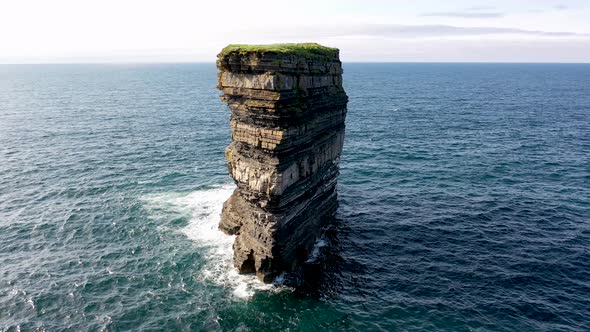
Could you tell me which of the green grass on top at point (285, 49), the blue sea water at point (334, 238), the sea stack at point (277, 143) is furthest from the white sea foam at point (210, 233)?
the green grass on top at point (285, 49)

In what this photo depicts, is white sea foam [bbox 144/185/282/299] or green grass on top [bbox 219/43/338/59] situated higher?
green grass on top [bbox 219/43/338/59]

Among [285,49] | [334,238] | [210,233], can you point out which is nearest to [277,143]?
[285,49]

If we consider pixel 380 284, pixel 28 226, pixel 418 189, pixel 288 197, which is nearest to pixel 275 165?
pixel 288 197

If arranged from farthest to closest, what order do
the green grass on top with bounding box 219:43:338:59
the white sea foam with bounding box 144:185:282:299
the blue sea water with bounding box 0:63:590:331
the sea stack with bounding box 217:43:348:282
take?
the white sea foam with bounding box 144:185:282:299 → the sea stack with bounding box 217:43:348:282 → the green grass on top with bounding box 219:43:338:59 → the blue sea water with bounding box 0:63:590:331

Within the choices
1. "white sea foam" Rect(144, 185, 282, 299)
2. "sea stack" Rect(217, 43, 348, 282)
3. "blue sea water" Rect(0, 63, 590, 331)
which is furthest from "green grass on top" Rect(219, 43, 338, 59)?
"white sea foam" Rect(144, 185, 282, 299)

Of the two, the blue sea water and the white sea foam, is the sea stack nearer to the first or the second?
the white sea foam

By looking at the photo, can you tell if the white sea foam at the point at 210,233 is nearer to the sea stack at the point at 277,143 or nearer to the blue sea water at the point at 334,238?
the blue sea water at the point at 334,238
